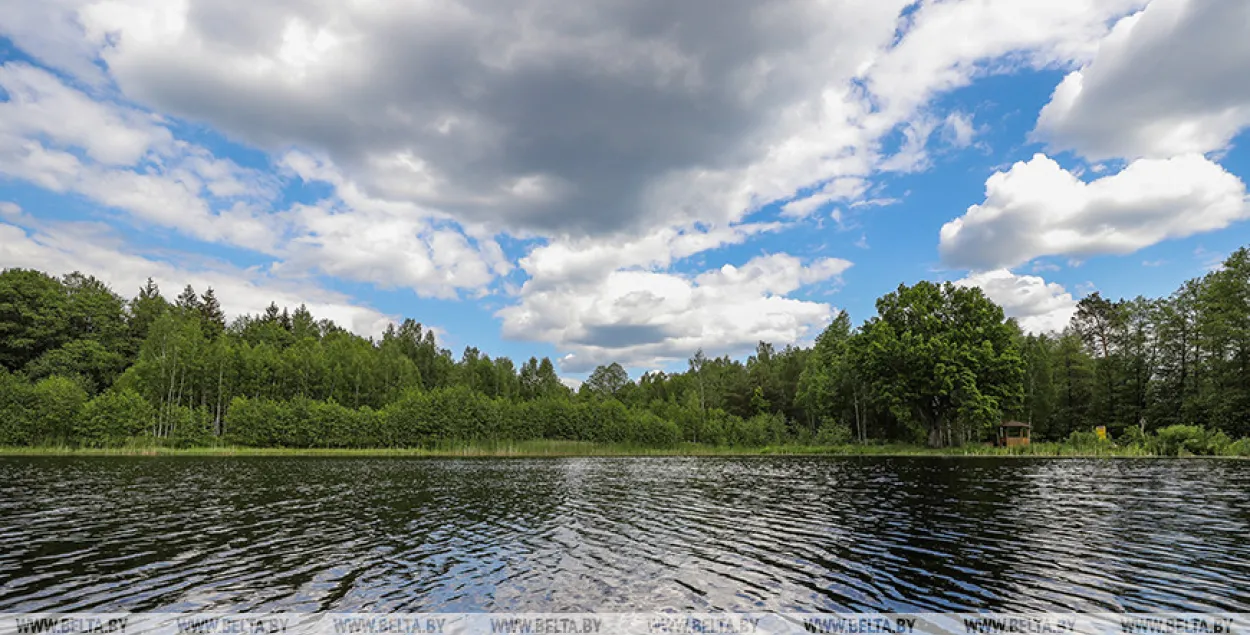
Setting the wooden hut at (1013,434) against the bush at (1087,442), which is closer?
the bush at (1087,442)

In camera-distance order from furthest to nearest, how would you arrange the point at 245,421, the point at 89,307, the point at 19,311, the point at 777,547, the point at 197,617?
the point at 89,307, the point at 19,311, the point at 245,421, the point at 777,547, the point at 197,617

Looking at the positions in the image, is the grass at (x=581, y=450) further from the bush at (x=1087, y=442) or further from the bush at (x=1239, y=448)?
the bush at (x=1239, y=448)

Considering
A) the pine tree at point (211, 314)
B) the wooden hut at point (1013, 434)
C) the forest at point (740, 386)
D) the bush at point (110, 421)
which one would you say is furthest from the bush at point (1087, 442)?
the pine tree at point (211, 314)

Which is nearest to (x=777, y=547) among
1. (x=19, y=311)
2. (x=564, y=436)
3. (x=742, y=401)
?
(x=564, y=436)

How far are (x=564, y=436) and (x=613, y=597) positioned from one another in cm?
9244

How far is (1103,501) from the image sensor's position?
27.0 meters

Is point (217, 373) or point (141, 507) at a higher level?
point (217, 373)

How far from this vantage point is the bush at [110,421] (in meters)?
77.9

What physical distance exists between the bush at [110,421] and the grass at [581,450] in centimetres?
236

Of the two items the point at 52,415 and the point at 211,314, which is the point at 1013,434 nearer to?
the point at 52,415

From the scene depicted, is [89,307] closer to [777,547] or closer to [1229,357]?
[777,547]

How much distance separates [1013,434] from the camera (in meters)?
94.1

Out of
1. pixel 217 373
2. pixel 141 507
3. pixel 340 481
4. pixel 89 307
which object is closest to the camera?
pixel 141 507

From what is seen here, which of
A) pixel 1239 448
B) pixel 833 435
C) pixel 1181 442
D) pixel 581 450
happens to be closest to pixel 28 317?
pixel 581 450
